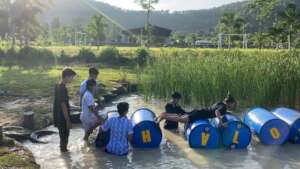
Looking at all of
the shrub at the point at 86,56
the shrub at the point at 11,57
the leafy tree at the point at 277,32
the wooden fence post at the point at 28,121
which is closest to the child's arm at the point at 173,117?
the wooden fence post at the point at 28,121

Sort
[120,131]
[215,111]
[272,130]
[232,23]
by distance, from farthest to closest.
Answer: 1. [232,23]
2. [272,130]
3. [215,111]
4. [120,131]

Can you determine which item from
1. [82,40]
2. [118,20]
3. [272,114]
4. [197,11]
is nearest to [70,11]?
[118,20]

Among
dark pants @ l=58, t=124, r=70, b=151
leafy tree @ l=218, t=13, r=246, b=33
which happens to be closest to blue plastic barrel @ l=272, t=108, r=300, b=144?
dark pants @ l=58, t=124, r=70, b=151

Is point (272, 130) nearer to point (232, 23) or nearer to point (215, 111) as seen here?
point (215, 111)

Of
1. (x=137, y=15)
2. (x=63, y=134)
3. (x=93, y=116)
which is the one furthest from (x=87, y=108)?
(x=137, y=15)

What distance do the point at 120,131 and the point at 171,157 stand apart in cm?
108

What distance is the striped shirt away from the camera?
850cm

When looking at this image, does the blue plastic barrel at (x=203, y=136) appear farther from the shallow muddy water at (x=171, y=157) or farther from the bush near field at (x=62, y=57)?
the bush near field at (x=62, y=57)

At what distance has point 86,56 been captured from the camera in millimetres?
31344

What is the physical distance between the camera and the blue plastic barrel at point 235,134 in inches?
361

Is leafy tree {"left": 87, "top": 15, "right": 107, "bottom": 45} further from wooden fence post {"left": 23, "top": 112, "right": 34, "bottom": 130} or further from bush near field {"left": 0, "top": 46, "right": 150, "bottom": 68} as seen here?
wooden fence post {"left": 23, "top": 112, "right": 34, "bottom": 130}

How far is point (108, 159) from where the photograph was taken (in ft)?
27.4

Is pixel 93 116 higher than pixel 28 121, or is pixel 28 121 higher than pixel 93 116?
pixel 93 116

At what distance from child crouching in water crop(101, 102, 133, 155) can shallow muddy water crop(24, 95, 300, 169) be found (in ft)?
0.52
